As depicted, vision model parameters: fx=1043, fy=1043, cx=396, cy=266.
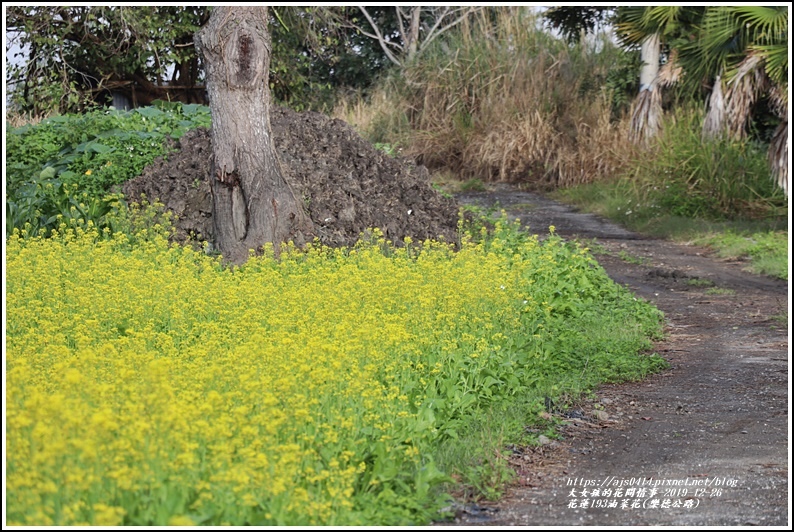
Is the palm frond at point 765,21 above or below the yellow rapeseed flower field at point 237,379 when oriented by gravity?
above

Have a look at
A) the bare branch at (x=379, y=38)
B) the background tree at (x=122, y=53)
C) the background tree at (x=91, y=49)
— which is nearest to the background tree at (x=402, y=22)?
the bare branch at (x=379, y=38)

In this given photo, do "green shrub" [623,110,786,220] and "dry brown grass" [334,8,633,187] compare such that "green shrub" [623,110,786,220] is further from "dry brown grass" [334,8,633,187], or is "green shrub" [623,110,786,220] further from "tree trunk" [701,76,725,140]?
"dry brown grass" [334,8,633,187]

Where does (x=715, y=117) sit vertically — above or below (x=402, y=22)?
below

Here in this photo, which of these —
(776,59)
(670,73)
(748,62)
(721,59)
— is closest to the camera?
(776,59)

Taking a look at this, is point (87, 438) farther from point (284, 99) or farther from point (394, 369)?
point (284, 99)

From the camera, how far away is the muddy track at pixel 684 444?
442 centimetres

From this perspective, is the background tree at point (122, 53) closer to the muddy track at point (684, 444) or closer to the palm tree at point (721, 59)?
the palm tree at point (721, 59)

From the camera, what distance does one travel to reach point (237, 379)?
4.86 meters

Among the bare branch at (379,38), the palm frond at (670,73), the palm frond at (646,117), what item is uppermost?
the bare branch at (379,38)

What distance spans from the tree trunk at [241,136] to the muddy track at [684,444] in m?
3.69

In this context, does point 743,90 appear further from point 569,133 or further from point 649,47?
point 569,133

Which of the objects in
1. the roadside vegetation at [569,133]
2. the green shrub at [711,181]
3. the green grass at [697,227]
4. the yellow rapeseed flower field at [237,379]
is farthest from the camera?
the roadside vegetation at [569,133]

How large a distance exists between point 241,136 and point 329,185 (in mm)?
1448

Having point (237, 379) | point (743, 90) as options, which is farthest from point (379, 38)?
point (237, 379)
